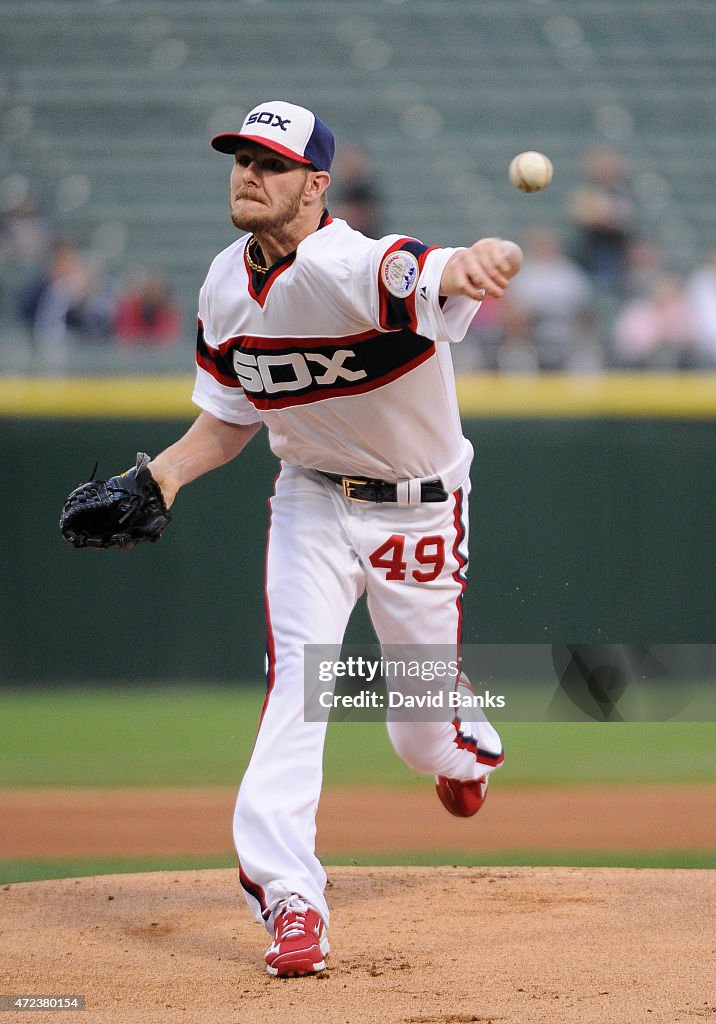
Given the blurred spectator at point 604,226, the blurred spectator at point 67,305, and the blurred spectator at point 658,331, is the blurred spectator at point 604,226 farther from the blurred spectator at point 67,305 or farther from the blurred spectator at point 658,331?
the blurred spectator at point 67,305

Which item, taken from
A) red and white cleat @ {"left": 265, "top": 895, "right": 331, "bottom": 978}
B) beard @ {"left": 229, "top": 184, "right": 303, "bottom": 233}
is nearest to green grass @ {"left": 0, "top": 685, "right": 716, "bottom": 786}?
red and white cleat @ {"left": 265, "top": 895, "right": 331, "bottom": 978}

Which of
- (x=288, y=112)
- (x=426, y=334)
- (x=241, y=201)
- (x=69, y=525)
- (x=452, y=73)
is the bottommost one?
(x=69, y=525)

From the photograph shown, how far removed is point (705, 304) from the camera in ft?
29.2

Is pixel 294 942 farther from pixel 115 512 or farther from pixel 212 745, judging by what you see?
pixel 212 745

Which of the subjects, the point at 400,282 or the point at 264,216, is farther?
the point at 264,216

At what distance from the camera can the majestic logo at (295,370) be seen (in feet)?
11.3

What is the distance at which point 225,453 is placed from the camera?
152 inches

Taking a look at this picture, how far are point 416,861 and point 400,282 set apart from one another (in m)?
2.43

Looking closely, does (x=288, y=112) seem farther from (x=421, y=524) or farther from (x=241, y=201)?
(x=421, y=524)

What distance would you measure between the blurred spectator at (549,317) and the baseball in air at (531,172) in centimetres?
497

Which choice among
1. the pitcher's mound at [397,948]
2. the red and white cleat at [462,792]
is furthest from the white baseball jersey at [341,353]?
the pitcher's mound at [397,948]

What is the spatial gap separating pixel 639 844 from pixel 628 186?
650 cm

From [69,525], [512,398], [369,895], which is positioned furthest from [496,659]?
[69,525]

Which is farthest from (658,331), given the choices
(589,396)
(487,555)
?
(487,555)
